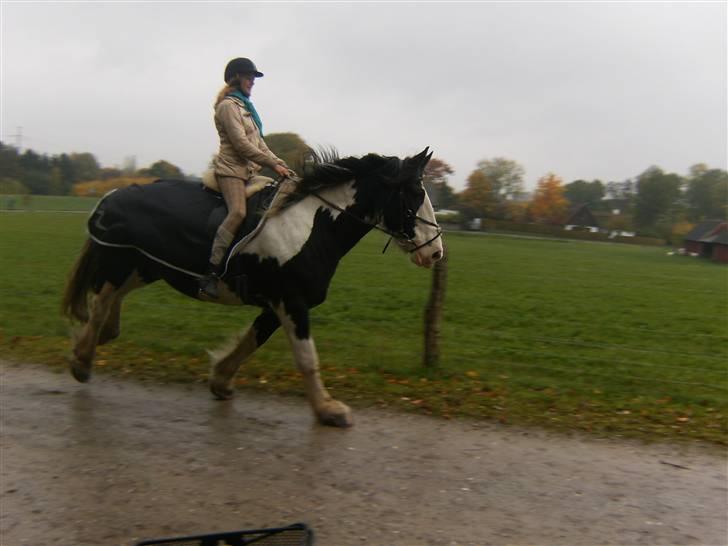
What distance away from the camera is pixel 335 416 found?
541 cm

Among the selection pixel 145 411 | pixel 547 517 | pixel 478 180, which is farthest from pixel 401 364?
pixel 478 180

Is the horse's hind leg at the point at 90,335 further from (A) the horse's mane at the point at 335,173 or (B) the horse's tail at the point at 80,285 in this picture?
(A) the horse's mane at the point at 335,173

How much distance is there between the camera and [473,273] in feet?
69.9

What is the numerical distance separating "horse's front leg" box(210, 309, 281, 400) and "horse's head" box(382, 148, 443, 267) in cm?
156

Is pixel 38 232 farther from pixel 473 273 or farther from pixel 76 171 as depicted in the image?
pixel 76 171

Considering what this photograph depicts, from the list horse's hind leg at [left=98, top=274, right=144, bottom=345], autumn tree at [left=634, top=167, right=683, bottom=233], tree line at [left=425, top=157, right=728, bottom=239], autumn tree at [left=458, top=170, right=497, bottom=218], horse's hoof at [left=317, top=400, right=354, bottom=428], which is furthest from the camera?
autumn tree at [left=634, top=167, right=683, bottom=233]

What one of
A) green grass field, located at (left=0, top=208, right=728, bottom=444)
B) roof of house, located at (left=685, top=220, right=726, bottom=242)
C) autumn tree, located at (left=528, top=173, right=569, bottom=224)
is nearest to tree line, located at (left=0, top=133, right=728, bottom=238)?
autumn tree, located at (left=528, top=173, right=569, bottom=224)

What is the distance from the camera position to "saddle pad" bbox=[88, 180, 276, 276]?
5.71 m

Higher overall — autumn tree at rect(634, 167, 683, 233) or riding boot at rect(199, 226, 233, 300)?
autumn tree at rect(634, 167, 683, 233)

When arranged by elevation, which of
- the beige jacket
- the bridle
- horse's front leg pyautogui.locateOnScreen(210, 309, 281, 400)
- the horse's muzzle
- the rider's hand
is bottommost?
horse's front leg pyautogui.locateOnScreen(210, 309, 281, 400)

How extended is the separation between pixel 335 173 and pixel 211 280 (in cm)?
148

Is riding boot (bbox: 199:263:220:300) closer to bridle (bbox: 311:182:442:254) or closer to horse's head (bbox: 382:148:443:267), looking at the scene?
bridle (bbox: 311:182:442:254)

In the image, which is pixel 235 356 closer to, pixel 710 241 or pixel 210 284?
pixel 210 284

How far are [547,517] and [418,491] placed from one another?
84 centimetres
